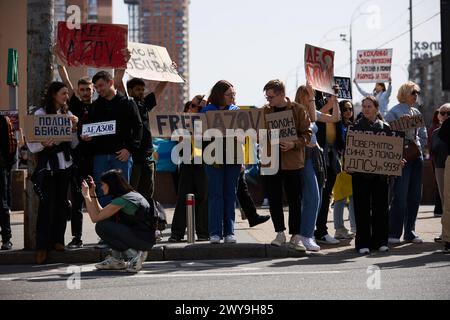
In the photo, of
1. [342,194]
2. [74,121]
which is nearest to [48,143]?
[74,121]

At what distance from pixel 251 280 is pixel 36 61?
13.4ft

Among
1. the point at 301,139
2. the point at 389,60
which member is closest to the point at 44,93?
the point at 301,139

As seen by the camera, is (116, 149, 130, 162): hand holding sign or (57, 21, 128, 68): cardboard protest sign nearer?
(116, 149, 130, 162): hand holding sign

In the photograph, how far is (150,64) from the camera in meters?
13.5

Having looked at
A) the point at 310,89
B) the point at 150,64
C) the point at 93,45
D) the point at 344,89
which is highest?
the point at 93,45

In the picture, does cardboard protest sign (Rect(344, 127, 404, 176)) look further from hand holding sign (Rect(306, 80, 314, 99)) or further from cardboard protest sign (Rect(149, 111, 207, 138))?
cardboard protest sign (Rect(149, 111, 207, 138))

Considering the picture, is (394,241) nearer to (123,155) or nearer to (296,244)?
(296,244)

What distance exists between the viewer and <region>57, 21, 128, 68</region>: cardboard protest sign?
12.5 metres

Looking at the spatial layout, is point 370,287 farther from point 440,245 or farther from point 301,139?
point 440,245

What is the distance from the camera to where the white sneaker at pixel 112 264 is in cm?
1041

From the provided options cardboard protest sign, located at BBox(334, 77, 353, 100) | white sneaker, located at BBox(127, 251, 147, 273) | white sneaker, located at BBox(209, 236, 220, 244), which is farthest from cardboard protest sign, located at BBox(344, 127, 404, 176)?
white sneaker, located at BBox(127, 251, 147, 273)

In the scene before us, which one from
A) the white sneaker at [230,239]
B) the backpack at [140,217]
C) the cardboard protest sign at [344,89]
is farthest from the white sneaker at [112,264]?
the cardboard protest sign at [344,89]

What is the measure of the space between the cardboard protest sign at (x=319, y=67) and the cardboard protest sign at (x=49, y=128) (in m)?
2.78

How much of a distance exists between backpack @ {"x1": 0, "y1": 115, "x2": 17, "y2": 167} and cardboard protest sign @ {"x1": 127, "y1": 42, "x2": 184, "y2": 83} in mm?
1596
